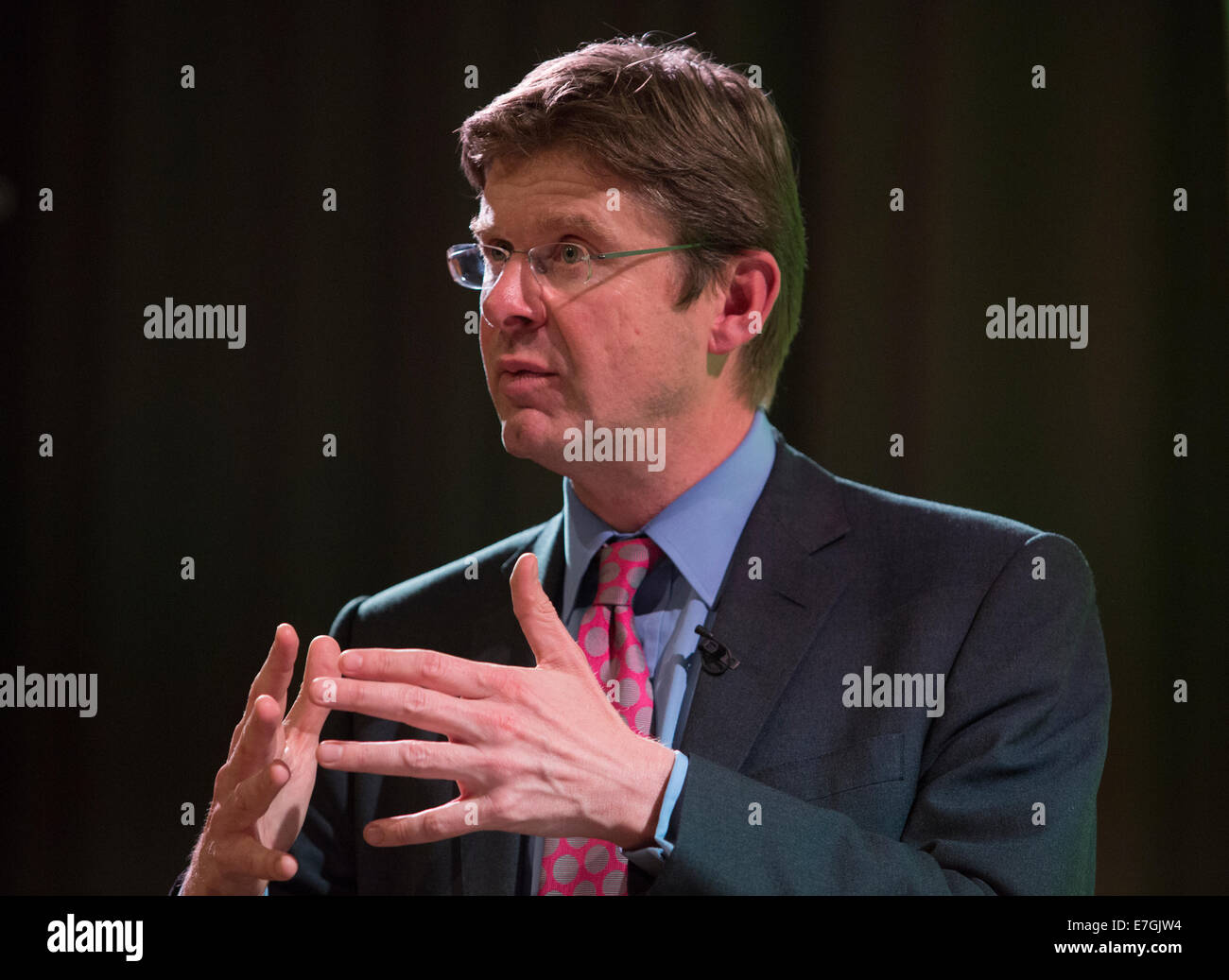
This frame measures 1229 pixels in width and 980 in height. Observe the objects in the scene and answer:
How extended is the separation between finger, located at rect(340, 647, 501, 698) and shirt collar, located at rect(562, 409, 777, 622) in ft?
1.72

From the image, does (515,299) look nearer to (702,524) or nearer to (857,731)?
(702,524)

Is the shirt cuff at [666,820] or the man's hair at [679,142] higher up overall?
the man's hair at [679,142]

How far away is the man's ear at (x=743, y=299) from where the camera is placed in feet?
6.77

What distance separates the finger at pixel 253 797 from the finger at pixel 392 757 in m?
0.17

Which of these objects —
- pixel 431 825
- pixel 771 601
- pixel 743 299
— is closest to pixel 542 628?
pixel 431 825

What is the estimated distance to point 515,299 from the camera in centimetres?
194

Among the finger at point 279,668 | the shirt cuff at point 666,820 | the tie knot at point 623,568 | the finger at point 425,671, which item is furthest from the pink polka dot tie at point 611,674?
the finger at point 279,668

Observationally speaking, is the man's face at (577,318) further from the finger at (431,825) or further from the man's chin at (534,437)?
the finger at (431,825)

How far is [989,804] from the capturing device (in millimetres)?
1666

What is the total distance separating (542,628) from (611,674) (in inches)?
14.9

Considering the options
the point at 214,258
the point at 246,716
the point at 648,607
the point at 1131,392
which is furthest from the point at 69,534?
the point at 1131,392

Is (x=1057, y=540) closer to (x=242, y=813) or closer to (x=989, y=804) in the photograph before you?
(x=989, y=804)

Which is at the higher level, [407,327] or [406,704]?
[407,327]

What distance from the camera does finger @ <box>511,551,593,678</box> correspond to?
1502mm
